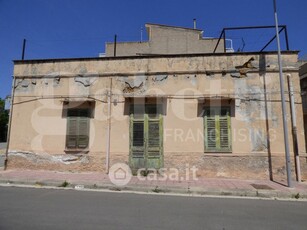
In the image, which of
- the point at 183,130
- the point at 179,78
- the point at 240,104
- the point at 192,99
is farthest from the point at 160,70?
the point at 240,104

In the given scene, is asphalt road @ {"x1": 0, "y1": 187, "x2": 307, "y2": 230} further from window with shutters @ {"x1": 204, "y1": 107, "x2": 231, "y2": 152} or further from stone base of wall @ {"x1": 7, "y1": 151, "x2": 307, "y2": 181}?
window with shutters @ {"x1": 204, "y1": 107, "x2": 231, "y2": 152}

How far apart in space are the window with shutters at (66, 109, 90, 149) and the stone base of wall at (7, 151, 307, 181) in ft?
1.56

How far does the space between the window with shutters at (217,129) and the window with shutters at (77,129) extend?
5.10 m

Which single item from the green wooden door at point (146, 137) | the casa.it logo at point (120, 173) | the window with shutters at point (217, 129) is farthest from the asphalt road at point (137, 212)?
the window with shutters at point (217, 129)

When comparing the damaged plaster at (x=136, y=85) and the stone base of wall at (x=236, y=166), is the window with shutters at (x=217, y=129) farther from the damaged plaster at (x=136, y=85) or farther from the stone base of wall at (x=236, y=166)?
the damaged plaster at (x=136, y=85)

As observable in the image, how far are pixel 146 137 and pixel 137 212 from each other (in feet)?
16.6

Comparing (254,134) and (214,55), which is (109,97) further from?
(254,134)

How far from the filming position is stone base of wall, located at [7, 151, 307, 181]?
9633 mm

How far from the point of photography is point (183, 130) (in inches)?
399

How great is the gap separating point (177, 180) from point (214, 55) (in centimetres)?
544

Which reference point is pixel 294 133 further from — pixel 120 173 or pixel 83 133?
pixel 83 133

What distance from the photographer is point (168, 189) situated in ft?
25.5

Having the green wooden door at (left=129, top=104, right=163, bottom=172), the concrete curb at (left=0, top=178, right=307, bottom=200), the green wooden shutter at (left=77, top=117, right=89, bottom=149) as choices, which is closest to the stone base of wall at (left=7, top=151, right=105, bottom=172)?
the green wooden shutter at (left=77, top=117, right=89, bottom=149)

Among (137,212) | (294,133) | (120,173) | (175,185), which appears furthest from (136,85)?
(294,133)
